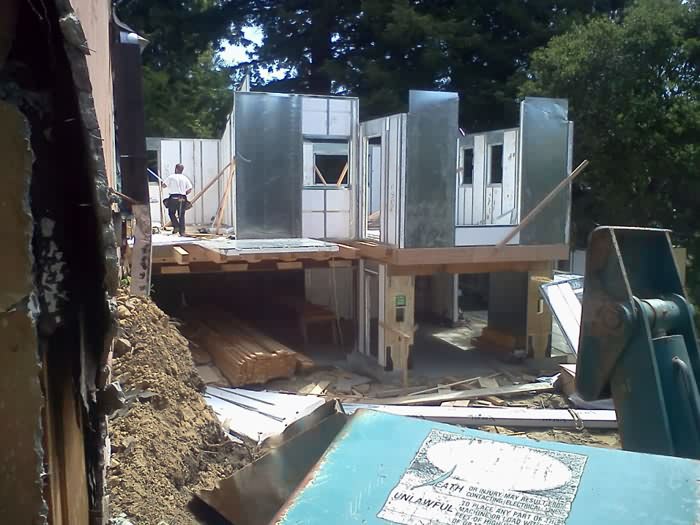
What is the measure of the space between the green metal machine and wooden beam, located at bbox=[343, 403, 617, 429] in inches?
308

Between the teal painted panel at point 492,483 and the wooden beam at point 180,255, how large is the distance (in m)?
11.0

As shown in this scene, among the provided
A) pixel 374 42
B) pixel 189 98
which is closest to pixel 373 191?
pixel 374 42

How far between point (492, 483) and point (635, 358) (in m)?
0.95

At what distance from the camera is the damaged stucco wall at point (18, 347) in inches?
43.4

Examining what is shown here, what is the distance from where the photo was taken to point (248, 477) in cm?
309

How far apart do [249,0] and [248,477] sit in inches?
983

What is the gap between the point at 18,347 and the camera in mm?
1143

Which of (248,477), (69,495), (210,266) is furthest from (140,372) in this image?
(210,266)

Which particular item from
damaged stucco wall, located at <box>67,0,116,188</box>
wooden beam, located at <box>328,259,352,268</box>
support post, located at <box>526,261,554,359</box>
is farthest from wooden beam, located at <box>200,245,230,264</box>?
damaged stucco wall, located at <box>67,0,116,188</box>

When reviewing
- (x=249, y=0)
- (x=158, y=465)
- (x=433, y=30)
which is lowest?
(x=158, y=465)

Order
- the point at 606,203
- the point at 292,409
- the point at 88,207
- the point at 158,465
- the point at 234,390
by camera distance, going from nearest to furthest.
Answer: the point at 88,207 → the point at 158,465 → the point at 292,409 → the point at 234,390 → the point at 606,203

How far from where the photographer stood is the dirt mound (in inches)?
172

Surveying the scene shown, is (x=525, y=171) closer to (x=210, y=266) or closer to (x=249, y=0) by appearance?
(x=210, y=266)

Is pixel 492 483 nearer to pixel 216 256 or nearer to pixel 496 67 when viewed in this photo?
pixel 216 256
